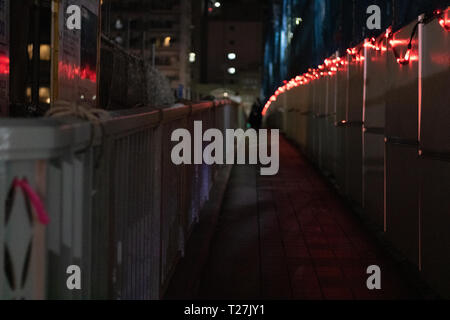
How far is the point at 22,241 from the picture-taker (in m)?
2.14

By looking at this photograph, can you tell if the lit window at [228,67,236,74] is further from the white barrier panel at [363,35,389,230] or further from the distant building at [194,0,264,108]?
the white barrier panel at [363,35,389,230]

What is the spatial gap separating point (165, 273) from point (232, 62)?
9197 cm

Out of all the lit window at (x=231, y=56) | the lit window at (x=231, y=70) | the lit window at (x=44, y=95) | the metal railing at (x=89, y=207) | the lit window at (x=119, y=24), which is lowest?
the metal railing at (x=89, y=207)

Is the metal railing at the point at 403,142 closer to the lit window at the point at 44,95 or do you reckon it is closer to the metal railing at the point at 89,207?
the metal railing at the point at 89,207

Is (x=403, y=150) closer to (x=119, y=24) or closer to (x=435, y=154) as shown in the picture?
(x=435, y=154)

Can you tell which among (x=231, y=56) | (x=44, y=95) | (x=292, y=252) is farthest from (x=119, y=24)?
(x=292, y=252)

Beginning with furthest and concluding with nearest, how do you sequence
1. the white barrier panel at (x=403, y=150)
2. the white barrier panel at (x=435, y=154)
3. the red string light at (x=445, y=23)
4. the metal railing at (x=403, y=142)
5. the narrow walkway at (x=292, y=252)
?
1. the white barrier panel at (x=403, y=150)
2. the narrow walkway at (x=292, y=252)
3. the metal railing at (x=403, y=142)
4. the white barrier panel at (x=435, y=154)
5. the red string light at (x=445, y=23)

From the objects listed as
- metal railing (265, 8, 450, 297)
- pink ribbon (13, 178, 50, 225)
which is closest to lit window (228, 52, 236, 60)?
metal railing (265, 8, 450, 297)

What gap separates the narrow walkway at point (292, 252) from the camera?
18.9 ft

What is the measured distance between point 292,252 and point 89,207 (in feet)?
15.0

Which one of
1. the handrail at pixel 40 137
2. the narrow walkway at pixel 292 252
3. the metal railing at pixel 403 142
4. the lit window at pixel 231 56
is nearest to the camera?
the handrail at pixel 40 137

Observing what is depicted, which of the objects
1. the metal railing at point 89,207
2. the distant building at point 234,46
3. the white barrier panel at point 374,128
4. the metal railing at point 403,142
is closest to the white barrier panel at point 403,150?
the metal railing at point 403,142

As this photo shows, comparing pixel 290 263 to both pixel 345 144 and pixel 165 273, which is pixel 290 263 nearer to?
pixel 165 273

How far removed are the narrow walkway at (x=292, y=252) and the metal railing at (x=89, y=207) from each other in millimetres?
1009
